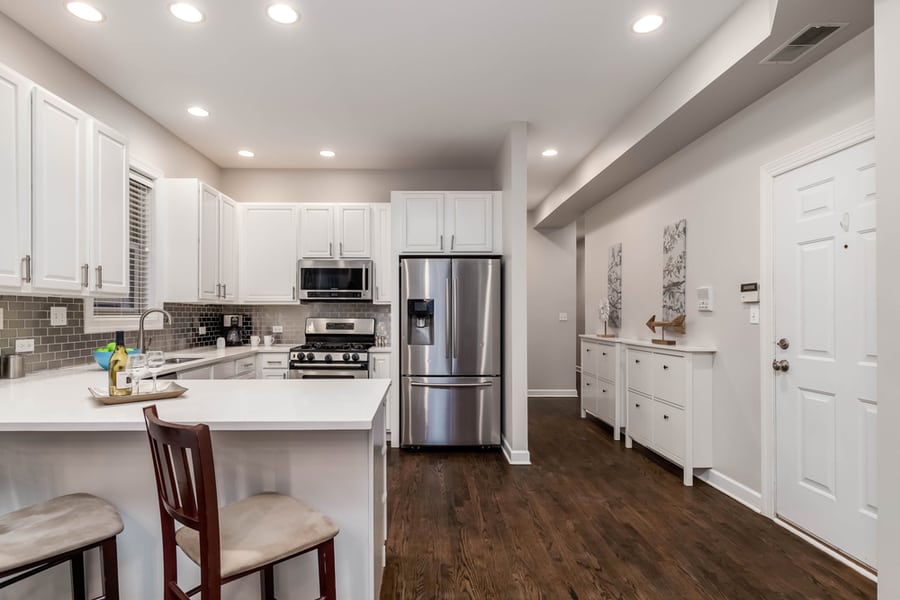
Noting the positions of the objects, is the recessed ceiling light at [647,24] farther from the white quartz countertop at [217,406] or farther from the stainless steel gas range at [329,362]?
the stainless steel gas range at [329,362]

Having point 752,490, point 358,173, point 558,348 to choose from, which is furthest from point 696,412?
point 358,173

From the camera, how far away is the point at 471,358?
4.08 m

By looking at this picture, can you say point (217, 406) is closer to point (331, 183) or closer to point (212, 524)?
point (212, 524)

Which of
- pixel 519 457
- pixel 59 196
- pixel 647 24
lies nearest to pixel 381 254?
pixel 519 457

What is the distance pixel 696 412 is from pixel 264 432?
2.90 metres

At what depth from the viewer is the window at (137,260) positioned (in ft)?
10.7

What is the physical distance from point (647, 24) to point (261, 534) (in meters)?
2.90

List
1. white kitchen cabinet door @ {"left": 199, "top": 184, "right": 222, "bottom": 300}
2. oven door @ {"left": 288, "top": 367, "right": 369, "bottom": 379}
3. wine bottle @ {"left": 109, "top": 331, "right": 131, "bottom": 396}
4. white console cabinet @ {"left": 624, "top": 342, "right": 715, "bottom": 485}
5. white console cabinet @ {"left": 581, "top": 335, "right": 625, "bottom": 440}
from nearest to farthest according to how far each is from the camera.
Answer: wine bottle @ {"left": 109, "top": 331, "right": 131, "bottom": 396}, white console cabinet @ {"left": 624, "top": 342, "right": 715, "bottom": 485}, white kitchen cabinet door @ {"left": 199, "top": 184, "right": 222, "bottom": 300}, oven door @ {"left": 288, "top": 367, "right": 369, "bottom": 379}, white console cabinet @ {"left": 581, "top": 335, "right": 625, "bottom": 440}

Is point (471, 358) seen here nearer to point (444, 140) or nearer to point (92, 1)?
point (444, 140)

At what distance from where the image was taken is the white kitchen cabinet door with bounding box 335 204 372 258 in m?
4.65

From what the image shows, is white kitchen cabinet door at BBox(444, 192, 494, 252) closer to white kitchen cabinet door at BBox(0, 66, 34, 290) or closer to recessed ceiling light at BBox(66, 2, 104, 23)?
recessed ceiling light at BBox(66, 2, 104, 23)

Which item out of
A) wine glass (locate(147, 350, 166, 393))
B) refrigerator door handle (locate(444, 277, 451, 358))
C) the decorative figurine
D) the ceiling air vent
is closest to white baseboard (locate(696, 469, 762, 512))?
the decorative figurine

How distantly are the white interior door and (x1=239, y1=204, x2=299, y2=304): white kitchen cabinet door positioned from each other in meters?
4.05

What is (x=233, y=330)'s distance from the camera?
15.6 ft
